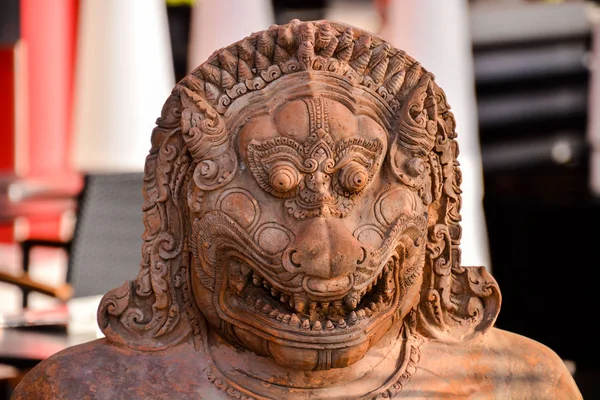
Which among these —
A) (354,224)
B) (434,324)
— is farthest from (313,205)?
(434,324)

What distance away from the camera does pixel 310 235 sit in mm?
→ 2277

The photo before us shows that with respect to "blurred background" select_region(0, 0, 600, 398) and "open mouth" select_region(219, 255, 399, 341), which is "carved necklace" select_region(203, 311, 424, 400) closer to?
"open mouth" select_region(219, 255, 399, 341)

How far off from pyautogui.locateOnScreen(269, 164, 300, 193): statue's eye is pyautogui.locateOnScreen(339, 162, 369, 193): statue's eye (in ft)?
0.34

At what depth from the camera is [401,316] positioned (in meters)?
2.51

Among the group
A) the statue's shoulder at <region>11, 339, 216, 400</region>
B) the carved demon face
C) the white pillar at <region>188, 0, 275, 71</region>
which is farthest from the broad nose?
the white pillar at <region>188, 0, 275, 71</region>

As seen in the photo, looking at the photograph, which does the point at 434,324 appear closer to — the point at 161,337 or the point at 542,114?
the point at 161,337

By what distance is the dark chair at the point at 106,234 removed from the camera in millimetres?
4633

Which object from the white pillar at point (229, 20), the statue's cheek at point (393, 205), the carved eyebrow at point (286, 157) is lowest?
the statue's cheek at point (393, 205)

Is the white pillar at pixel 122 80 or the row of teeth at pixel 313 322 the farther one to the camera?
the white pillar at pixel 122 80

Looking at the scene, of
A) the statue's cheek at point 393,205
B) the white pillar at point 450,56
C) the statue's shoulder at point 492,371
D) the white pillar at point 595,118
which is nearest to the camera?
the statue's cheek at point 393,205

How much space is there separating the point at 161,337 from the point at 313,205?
53cm

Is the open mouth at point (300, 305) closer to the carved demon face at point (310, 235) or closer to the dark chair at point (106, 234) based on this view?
the carved demon face at point (310, 235)

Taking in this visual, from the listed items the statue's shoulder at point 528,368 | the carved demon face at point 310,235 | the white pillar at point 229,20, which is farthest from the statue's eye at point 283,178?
the white pillar at point 229,20

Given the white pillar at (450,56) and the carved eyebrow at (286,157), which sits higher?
the white pillar at (450,56)
